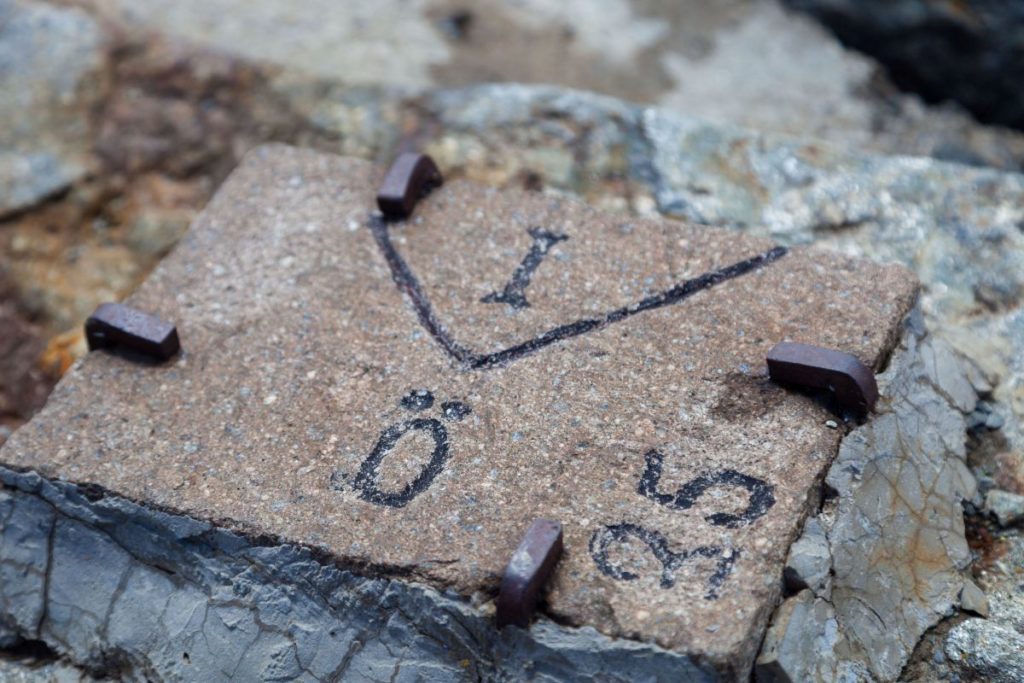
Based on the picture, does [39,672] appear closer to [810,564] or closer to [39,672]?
[39,672]

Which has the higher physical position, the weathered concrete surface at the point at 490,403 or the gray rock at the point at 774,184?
the weathered concrete surface at the point at 490,403

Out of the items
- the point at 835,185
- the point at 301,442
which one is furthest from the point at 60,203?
the point at 835,185

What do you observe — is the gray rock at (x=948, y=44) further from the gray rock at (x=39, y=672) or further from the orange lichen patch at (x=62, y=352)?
the gray rock at (x=39, y=672)

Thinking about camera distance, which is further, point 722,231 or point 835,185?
point 835,185

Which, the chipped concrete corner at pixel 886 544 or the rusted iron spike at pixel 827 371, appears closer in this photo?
the chipped concrete corner at pixel 886 544

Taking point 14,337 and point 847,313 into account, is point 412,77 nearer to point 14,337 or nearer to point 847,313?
point 14,337

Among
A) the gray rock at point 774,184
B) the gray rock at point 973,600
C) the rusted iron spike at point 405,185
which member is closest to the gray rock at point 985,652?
the gray rock at point 973,600

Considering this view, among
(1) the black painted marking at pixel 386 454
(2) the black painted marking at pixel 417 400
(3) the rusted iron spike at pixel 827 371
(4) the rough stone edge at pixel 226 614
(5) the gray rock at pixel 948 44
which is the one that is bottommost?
(5) the gray rock at pixel 948 44

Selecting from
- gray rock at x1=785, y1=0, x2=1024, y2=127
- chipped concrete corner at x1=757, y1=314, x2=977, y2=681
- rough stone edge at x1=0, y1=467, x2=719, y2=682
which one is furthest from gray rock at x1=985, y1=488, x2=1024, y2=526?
gray rock at x1=785, y1=0, x2=1024, y2=127
